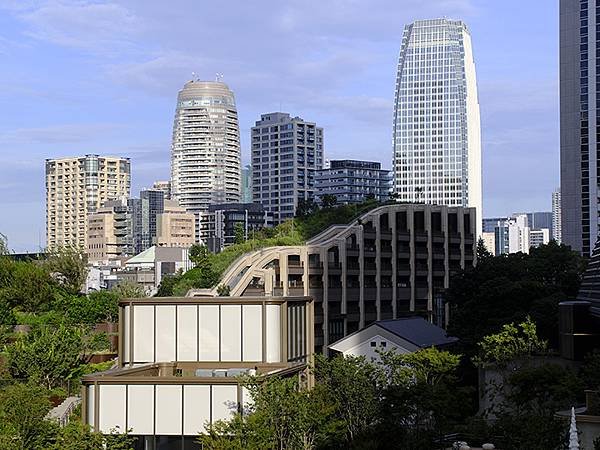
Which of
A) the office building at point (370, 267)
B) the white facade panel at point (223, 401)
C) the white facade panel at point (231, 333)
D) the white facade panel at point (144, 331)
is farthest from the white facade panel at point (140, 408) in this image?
the office building at point (370, 267)

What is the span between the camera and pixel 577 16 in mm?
138750

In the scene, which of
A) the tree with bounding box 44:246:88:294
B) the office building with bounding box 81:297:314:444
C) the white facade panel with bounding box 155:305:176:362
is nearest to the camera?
the office building with bounding box 81:297:314:444

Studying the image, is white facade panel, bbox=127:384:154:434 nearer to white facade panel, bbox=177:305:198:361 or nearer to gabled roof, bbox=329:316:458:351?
white facade panel, bbox=177:305:198:361

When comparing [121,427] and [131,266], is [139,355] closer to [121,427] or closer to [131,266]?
[121,427]

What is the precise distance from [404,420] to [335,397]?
2.83m

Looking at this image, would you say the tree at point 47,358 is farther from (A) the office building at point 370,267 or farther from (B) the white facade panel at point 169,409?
(A) the office building at point 370,267

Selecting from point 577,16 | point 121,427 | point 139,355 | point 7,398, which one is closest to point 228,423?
point 121,427

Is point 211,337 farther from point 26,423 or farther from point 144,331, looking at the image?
point 26,423

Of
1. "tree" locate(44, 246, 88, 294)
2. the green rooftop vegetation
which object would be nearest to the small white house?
the green rooftop vegetation

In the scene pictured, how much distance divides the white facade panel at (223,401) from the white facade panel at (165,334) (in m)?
6.95

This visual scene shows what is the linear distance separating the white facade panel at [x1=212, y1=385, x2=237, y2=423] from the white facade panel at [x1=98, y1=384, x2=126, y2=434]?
2.78m

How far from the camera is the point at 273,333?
36250 millimetres

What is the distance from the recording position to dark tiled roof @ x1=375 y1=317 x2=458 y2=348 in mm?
65062

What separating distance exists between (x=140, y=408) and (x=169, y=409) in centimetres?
88
